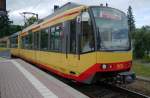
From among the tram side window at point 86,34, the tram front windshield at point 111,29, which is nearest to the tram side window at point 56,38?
the tram side window at point 86,34

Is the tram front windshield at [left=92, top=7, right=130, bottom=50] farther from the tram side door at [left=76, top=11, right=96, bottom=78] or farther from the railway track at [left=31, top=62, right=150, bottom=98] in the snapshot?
the railway track at [left=31, top=62, right=150, bottom=98]

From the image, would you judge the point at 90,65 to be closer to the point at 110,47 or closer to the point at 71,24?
the point at 110,47

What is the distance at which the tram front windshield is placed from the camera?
13.1 metres

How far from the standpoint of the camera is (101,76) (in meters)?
13.3

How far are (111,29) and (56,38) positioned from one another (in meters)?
4.15

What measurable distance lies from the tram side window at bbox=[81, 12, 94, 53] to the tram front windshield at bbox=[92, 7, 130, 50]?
0.28 metres

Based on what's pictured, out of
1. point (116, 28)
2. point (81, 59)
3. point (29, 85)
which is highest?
point (116, 28)

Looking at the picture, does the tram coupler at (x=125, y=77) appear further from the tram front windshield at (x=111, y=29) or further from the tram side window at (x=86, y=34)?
the tram side window at (x=86, y=34)

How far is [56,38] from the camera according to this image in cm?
1695

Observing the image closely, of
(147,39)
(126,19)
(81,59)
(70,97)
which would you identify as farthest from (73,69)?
(147,39)

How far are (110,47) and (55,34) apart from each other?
4.75 metres

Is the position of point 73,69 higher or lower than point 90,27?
lower

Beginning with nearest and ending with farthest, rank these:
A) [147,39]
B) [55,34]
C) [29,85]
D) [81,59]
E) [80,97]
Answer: [80,97] < [29,85] < [81,59] < [55,34] < [147,39]

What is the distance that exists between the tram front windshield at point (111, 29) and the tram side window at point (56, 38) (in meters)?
2.96
